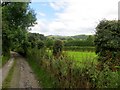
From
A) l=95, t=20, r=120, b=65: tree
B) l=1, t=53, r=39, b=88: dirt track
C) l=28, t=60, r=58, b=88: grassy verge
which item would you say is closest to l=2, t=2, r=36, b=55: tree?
l=1, t=53, r=39, b=88: dirt track

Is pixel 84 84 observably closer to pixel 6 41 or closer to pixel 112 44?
pixel 112 44

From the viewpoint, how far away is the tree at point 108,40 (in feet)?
55.5

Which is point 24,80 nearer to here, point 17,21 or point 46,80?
point 46,80

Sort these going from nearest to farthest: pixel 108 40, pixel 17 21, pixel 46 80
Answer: pixel 108 40
pixel 46 80
pixel 17 21

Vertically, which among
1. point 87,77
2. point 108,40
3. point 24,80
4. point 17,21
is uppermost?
point 17,21

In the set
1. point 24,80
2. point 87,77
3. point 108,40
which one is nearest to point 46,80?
point 24,80

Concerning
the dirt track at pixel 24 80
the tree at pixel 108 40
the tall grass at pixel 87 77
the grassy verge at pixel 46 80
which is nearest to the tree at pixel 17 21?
the dirt track at pixel 24 80

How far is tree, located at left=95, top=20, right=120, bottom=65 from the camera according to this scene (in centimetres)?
1692

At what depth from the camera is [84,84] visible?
11734 millimetres

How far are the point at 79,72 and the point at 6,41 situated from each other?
148ft

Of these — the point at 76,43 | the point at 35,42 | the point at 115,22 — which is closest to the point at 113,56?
the point at 115,22

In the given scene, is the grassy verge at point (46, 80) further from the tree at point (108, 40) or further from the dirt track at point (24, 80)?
the tree at point (108, 40)

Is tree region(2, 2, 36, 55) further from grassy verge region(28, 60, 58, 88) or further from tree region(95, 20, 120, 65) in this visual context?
tree region(95, 20, 120, 65)

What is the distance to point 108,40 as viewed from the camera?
17.3 meters
